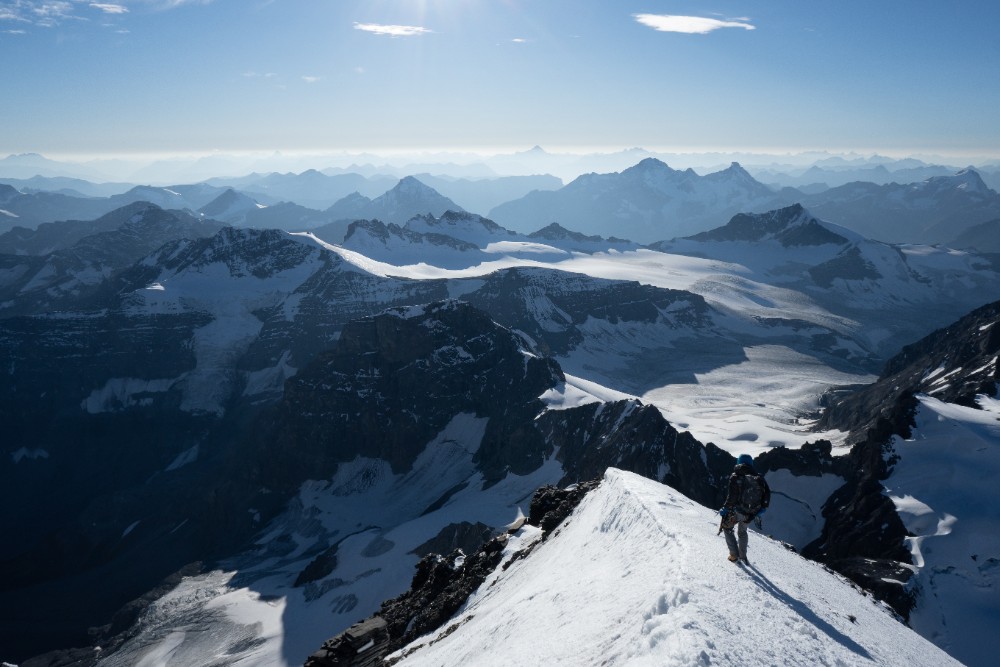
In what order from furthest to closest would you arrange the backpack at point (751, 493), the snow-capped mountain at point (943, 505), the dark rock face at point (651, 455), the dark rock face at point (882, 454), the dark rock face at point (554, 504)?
the dark rock face at point (651, 455) → the dark rock face at point (882, 454) → the snow-capped mountain at point (943, 505) → the dark rock face at point (554, 504) → the backpack at point (751, 493)

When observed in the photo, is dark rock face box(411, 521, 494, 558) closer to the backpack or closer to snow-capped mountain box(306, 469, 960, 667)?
snow-capped mountain box(306, 469, 960, 667)

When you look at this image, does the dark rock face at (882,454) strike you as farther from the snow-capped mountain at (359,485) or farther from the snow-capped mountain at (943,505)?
the snow-capped mountain at (359,485)

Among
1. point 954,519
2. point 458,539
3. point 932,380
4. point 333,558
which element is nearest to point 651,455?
point 458,539

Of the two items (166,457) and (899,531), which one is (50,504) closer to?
(166,457)

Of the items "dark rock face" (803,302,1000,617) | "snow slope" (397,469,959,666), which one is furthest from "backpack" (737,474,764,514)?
"dark rock face" (803,302,1000,617)

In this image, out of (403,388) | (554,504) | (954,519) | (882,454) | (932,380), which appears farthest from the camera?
(403,388)

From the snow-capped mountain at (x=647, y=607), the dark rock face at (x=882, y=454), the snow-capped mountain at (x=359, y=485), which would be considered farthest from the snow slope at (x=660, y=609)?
the snow-capped mountain at (x=359, y=485)

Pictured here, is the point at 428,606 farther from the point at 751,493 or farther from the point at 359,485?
the point at 359,485
